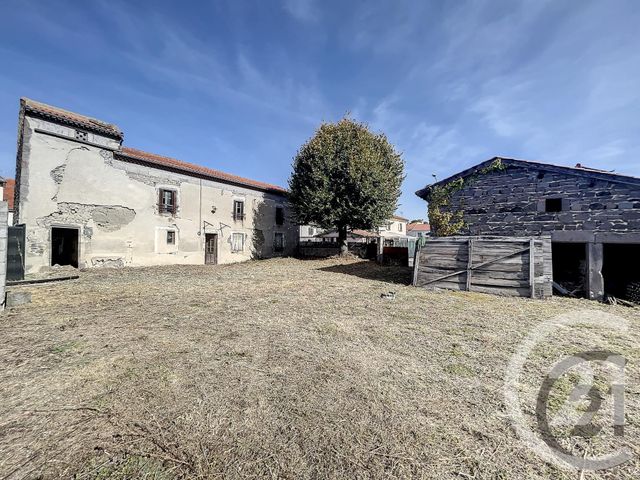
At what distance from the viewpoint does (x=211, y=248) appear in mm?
21406

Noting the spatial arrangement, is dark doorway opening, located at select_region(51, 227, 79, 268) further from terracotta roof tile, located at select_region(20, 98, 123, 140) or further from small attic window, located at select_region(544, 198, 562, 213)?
small attic window, located at select_region(544, 198, 562, 213)

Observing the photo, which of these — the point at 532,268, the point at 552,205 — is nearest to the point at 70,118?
the point at 532,268

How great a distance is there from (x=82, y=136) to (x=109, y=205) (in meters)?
3.86

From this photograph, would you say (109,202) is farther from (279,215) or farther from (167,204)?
(279,215)

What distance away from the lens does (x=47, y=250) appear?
14.5 meters

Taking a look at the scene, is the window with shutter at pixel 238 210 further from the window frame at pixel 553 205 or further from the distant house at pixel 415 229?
the distant house at pixel 415 229

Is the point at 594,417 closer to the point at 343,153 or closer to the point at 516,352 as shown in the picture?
the point at 516,352

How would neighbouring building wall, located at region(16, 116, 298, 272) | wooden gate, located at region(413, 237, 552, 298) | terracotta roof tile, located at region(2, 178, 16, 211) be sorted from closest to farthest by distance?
1. wooden gate, located at region(413, 237, 552, 298)
2. neighbouring building wall, located at region(16, 116, 298, 272)
3. terracotta roof tile, located at region(2, 178, 16, 211)

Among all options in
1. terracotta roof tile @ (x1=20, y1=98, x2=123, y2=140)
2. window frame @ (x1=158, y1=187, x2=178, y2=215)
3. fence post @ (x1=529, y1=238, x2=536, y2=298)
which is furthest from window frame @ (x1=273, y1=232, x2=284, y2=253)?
fence post @ (x1=529, y1=238, x2=536, y2=298)

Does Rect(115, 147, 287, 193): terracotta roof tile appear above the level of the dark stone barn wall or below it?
above

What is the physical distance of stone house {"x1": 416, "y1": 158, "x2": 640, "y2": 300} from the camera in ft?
31.8

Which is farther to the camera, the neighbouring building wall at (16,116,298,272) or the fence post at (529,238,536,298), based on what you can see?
the neighbouring building wall at (16,116,298,272)

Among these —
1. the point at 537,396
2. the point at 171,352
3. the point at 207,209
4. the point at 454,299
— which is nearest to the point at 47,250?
the point at 207,209

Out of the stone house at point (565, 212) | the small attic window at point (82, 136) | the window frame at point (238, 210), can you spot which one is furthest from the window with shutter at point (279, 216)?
the stone house at point (565, 212)
